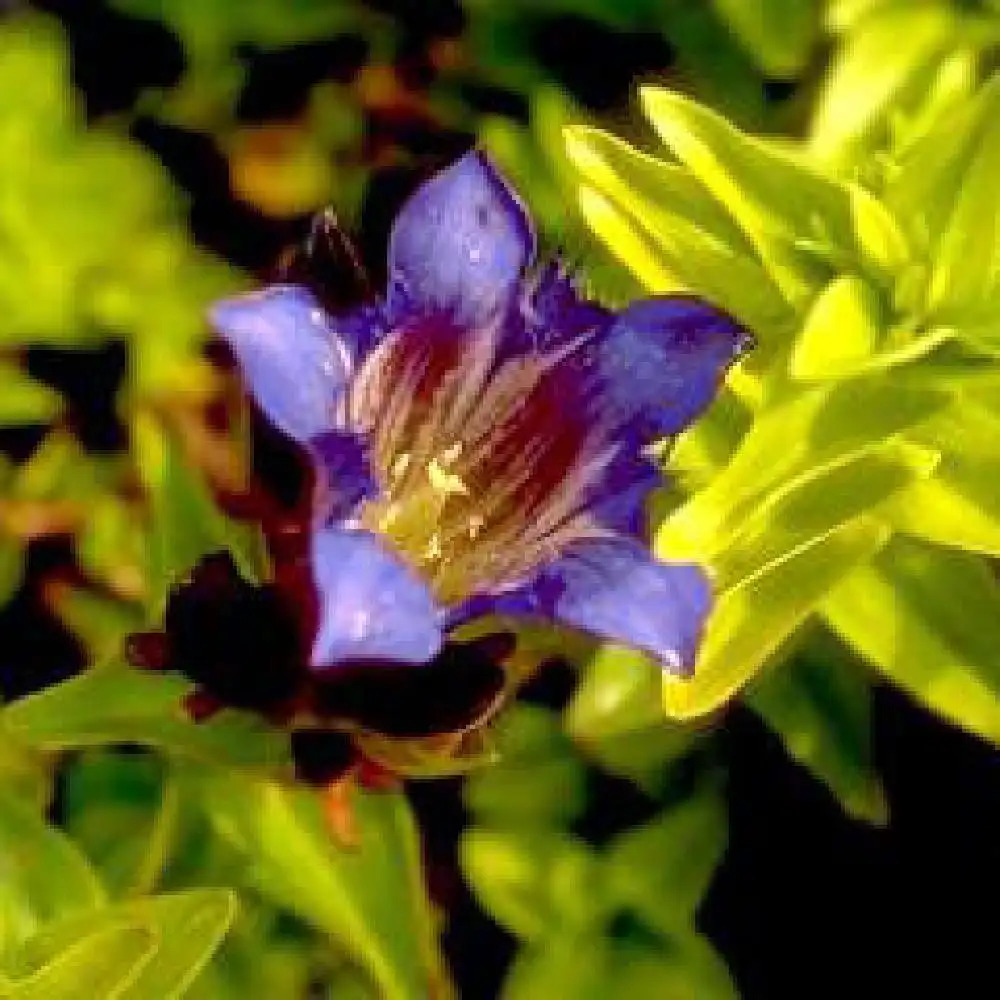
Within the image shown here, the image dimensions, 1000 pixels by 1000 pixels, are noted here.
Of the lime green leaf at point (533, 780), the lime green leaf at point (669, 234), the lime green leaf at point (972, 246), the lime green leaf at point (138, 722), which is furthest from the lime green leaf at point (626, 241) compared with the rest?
the lime green leaf at point (533, 780)

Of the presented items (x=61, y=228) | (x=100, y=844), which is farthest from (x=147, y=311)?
(x=100, y=844)

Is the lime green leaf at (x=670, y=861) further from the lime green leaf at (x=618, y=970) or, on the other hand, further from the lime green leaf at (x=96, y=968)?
the lime green leaf at (x=96, y=968)

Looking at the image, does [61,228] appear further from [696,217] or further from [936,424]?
[936,424]

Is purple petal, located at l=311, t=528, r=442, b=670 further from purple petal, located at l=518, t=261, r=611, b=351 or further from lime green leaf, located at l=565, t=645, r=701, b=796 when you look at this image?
lime green leaf, located at l=565, t=645, r=701, b=796

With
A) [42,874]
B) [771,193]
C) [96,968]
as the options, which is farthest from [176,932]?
[771,193]

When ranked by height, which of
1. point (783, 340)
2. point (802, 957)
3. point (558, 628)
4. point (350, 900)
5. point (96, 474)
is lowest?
point (802, 957)

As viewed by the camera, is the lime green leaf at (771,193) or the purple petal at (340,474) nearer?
the purple petal at (340,474)

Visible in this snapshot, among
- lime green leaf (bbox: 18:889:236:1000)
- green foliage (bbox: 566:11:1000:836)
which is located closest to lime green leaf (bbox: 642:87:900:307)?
green foliage (bbox: 566:11:1000:836)
